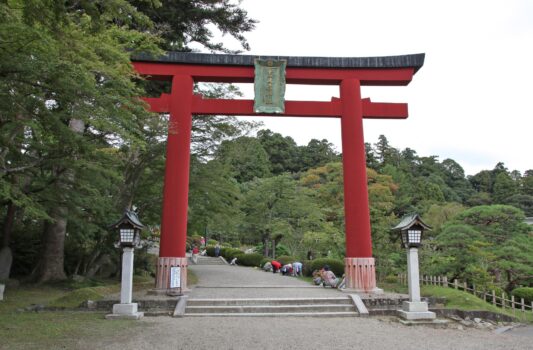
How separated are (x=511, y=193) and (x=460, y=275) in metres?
38.9

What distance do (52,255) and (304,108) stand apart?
9.42 metres

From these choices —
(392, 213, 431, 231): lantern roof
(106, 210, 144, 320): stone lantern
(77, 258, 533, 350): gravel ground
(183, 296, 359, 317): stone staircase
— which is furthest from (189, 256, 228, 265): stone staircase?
(392, 213, 431, 231): lantern roof

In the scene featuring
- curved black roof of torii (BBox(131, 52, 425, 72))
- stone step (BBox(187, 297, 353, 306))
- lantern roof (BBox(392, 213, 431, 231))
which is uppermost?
curved black roof of torii (BBox(131, 52, 425, 72))

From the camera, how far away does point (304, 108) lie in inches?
460

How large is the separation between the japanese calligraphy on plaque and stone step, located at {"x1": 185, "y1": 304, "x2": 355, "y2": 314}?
5421mm

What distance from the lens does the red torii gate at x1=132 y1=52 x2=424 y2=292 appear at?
1080 cm

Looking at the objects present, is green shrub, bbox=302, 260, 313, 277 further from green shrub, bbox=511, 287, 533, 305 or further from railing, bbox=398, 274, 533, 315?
green shrub, bbox=511, 287, 533, 305

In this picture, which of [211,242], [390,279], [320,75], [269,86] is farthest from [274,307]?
[211,242]

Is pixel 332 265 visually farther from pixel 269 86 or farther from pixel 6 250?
pixel 6 250

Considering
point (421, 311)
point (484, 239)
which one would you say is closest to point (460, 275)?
point (484, 239)

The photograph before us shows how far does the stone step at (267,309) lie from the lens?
29.2 ft

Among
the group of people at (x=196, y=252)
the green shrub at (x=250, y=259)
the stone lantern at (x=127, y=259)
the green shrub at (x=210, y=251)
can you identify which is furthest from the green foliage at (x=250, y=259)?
the stone lantern at (x=127, y=259)

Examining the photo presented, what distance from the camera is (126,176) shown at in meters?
13.9

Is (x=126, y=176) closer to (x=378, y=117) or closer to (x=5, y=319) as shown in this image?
(x=5, y=319)
